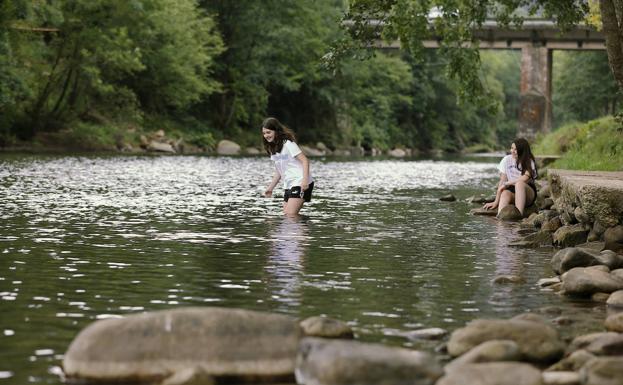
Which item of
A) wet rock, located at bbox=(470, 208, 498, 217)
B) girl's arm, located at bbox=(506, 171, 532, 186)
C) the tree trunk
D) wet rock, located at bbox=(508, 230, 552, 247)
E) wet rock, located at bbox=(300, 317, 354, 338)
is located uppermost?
the tree trunk

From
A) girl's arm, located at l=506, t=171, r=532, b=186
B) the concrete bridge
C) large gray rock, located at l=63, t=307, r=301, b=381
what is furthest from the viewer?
the concrete bridge

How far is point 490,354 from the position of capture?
6.77 metres

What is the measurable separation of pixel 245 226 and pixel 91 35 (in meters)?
37.8

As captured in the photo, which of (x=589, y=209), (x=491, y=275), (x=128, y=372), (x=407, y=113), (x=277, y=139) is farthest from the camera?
(x=407, y=113)

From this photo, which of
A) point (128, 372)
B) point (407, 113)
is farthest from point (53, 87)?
point (407, 113)

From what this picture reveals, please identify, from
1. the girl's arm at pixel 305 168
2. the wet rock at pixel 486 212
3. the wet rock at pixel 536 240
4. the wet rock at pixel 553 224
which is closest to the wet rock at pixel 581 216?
the wet rock at pixel 536 240

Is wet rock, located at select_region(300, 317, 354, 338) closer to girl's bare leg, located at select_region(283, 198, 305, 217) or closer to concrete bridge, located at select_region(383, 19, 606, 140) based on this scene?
girl's bare leg, located at select_region(283, 198, 305, 217)

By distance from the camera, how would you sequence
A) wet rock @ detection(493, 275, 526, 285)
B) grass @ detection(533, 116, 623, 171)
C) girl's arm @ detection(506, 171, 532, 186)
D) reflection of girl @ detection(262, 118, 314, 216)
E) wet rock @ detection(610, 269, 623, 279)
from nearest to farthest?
wet rock @ detection(610, 269, 623, 279), wet rock @ detection(493, 275, 526, 285), reflection of girl @ detection(262, 118, 314, 216), girl's arm @ detection(506, 171, 532, 186), grass @ detection(533, 116, 623, 171)

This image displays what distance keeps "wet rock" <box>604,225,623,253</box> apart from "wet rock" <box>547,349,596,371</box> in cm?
593

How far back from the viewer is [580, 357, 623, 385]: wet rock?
623cm

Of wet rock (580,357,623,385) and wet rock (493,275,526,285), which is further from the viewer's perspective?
wet rock (493,275,526,285)

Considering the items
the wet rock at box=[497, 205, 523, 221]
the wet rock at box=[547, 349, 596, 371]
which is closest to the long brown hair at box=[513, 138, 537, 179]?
the wet rock at box=[497, 205, 523, 221]

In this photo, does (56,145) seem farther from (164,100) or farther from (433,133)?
(433,133)

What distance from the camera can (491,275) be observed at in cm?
1139
